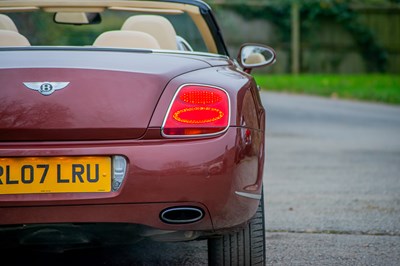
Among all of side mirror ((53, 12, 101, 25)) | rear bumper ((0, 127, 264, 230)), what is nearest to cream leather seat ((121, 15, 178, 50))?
side mirror ((53, 12, 101, 25))

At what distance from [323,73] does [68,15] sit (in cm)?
2342

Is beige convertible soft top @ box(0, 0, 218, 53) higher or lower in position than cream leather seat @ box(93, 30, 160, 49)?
higher

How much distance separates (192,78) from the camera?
3422 mm

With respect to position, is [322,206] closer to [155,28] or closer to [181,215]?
[155,28]

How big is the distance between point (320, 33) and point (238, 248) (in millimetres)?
24804

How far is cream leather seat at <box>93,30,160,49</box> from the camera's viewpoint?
13.2ft

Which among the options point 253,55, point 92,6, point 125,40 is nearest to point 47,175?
point 125,40

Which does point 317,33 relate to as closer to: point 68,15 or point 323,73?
point 323,73

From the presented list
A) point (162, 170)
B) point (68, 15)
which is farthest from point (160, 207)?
point (68, 15)

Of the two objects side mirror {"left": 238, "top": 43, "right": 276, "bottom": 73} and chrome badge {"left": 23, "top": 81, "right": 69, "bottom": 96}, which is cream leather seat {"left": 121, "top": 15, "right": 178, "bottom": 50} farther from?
chrome badge {"left": 23, "top": 81, "right": 69, "bottom": 96}

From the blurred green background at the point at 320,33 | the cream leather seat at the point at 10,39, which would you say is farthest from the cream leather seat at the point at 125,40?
the blurred green background at the point at 320,33

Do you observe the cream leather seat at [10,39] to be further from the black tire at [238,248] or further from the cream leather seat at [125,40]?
the black tire at [238,248]

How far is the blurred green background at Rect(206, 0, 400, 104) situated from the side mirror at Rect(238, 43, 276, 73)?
22.0 m

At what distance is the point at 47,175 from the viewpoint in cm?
318
